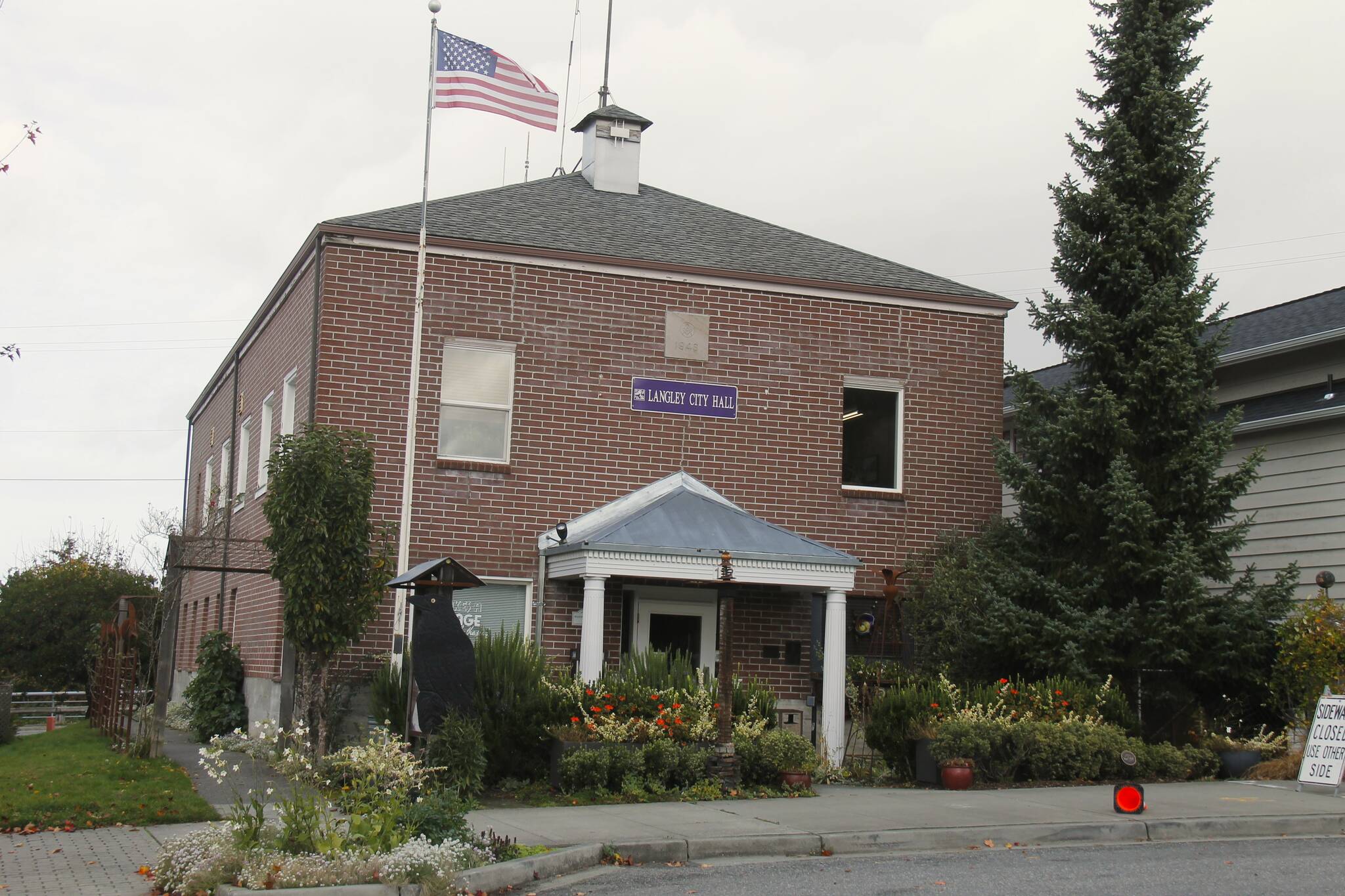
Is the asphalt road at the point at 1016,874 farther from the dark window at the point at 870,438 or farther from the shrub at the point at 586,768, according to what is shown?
the dark window at the point at 870,438

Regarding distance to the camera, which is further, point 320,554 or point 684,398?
point 684,398

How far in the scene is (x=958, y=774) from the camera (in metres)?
14.7

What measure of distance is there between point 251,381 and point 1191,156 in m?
15.1

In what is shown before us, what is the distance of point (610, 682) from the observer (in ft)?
49.3

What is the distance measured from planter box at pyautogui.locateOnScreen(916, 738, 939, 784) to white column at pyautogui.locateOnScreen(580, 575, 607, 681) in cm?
374

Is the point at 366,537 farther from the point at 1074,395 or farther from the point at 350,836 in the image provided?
the point at 1074,395

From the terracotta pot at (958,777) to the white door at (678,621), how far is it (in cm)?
415

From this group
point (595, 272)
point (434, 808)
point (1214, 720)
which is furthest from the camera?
point (595, 272)

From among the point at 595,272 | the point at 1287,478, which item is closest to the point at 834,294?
the point at 595,272

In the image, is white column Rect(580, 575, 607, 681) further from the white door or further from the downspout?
the downspout

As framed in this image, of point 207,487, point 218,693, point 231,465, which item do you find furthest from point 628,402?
point 207,487

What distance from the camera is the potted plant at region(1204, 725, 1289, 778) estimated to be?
1592cm

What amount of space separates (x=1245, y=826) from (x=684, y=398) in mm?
9206

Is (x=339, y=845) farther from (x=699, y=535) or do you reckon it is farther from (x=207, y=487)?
(x=207, y=487)
